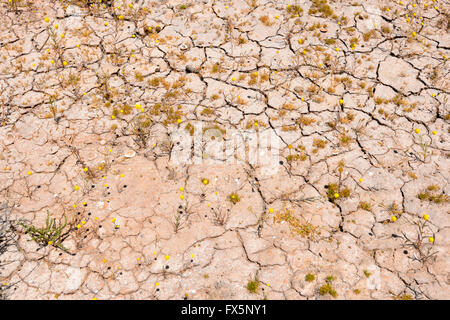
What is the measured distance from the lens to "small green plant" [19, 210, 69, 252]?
3814 millimetres

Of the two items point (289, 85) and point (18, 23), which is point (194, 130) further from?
point (18, 23)

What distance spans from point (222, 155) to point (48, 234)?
2338mm

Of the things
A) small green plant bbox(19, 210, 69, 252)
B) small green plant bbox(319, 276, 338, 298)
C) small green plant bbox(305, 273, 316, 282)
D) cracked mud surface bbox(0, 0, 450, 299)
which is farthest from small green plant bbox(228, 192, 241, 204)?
small green plant bbox(19, 210, 69, 252)

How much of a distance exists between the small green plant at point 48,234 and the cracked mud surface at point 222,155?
6 centimetres

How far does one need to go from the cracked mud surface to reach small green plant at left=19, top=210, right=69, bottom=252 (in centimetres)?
6

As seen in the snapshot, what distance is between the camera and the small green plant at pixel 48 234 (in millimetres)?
3814

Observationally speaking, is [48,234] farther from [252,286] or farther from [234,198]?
[252,286]

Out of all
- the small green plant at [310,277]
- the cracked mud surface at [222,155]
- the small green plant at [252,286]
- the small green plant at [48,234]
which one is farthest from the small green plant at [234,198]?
the small green plant at [48,234]

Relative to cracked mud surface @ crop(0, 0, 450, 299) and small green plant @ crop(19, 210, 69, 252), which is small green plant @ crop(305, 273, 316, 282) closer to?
cracked mud surface @ crop(0, 0, 450, 299)

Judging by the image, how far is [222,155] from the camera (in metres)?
4.59

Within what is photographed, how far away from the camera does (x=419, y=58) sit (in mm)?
5617

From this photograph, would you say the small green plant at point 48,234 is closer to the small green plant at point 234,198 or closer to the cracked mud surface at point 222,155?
the cracked mud surface at point 222,155

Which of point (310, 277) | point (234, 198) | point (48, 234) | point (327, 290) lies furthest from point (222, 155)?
point (48, 234)
